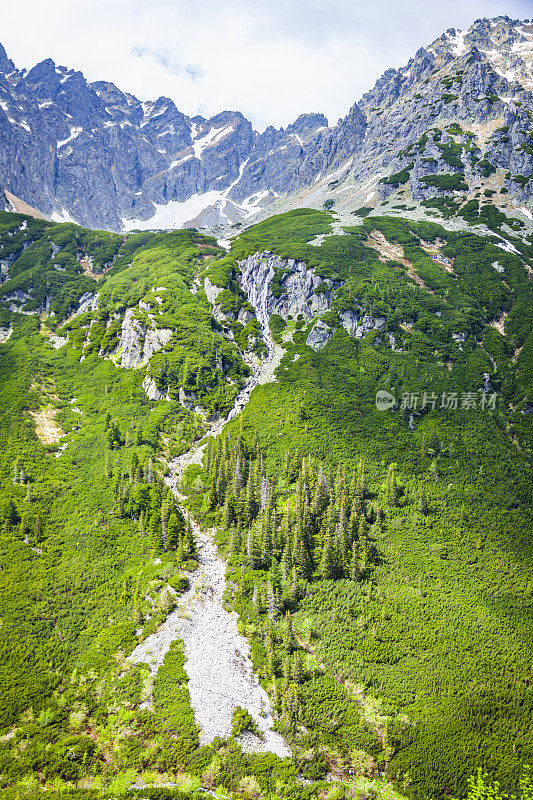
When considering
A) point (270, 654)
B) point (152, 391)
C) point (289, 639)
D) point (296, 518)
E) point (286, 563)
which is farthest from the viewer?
point (152, 391)

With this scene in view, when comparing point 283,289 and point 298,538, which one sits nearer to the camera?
point 298,538

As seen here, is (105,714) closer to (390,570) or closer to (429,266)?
(390,570)

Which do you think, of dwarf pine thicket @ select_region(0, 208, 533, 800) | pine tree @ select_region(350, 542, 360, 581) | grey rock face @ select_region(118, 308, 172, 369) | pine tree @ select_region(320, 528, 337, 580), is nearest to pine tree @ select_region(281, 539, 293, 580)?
dwarf pine thicket @ select_region(0, 208, 533, 800)

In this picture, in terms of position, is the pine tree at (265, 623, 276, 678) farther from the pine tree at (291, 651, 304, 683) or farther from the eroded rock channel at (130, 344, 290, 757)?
the pine tree at (291, 651, 304, 683)

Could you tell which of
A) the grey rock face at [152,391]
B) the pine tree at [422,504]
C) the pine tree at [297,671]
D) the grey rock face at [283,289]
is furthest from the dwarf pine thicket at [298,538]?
the grey rock face at [283,289]

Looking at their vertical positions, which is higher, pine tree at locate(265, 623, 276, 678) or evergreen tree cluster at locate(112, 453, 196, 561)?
evergreen tree cluster at locate(112, 453, 196, 561)

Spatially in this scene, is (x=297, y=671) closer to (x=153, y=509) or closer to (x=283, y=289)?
(x=153, y=509)

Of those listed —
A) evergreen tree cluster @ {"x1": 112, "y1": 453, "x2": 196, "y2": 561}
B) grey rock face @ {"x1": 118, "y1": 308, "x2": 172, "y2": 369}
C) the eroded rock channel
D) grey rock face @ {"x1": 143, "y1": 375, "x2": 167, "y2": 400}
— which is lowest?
the eroded rock channel

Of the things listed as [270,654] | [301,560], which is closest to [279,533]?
[301,560]

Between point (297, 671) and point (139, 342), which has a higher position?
point (139, 342)
